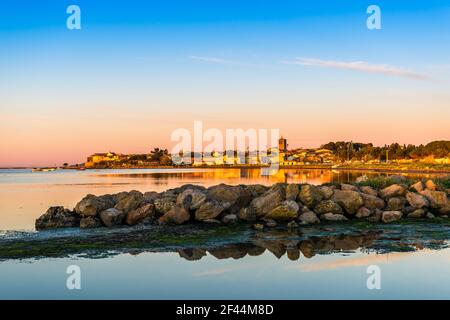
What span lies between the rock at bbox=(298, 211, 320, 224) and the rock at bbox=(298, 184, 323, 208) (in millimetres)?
679

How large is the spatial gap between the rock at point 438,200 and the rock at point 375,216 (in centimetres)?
263

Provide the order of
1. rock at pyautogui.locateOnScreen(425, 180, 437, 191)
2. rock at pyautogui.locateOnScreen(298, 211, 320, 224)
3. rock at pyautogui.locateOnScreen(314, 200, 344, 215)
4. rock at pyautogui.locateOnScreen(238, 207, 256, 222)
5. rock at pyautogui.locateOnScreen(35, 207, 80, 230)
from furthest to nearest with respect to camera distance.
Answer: rock at pyautogui.locateOnScreen(425, 180, 437, 191), rock at pyautogui.locateOnScreen(314, 200, 344, 215), rock at pyautogui.locateOnScreen(238, 207, 256, 222), rock at pyautogui.locateOnScreen(298, 211, 320, 224), rock at pyautogui.locateOnScreen(35, 207, 80, 230)

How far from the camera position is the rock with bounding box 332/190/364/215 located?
61.0ft

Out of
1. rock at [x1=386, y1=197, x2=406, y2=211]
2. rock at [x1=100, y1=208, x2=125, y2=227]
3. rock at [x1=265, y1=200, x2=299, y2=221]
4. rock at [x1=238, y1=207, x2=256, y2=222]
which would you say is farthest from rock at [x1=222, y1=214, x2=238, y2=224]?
rock at [x1=386, y1=197, x2=406, y2=211]

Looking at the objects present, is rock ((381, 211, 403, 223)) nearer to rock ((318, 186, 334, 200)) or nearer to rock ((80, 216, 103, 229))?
rock ((318, 186, 334, 200))

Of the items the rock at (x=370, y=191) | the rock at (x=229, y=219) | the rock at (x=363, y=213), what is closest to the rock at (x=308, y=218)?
the rock at (x=363, y=213)

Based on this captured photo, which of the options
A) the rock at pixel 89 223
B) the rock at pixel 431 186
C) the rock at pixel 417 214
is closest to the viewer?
the rock at pixel 89 223

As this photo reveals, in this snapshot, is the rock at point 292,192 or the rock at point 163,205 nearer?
the rock at point 163,205

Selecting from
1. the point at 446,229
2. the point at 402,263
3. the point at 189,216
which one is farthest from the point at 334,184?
the point at 402,263

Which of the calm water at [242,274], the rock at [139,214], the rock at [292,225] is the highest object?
the rock at [139,214]

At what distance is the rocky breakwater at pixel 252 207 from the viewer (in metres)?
17.1

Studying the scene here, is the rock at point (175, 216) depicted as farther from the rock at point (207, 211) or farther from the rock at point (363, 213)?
the rock at point (363, 213)

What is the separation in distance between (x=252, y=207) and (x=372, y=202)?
4.81 meters

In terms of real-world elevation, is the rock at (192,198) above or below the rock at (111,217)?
above
